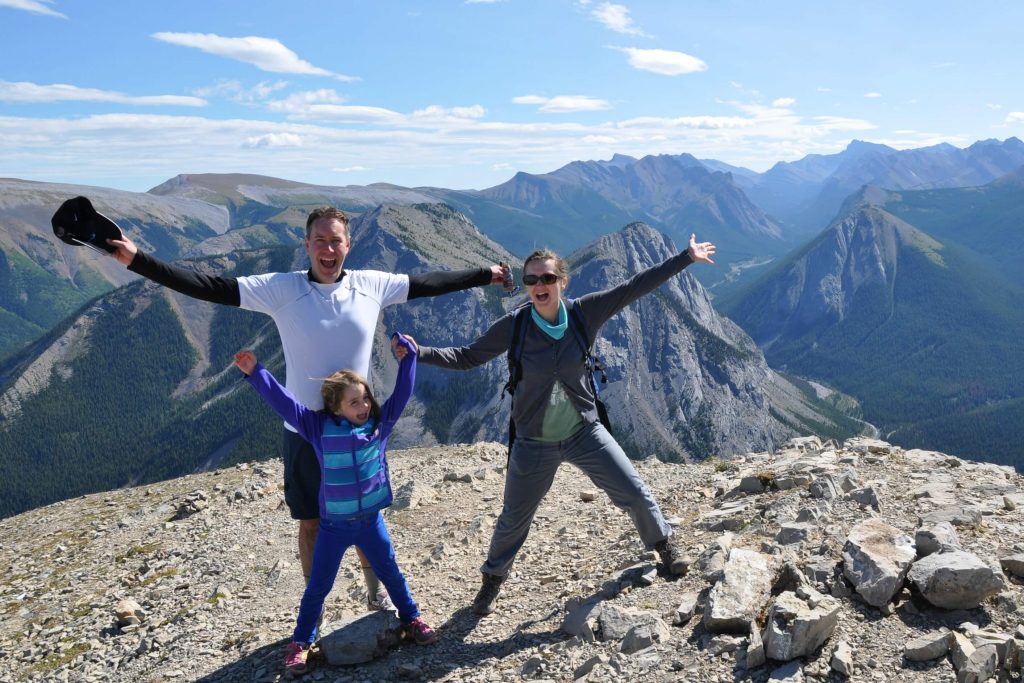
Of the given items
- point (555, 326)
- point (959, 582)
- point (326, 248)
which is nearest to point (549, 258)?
point (555, 326)

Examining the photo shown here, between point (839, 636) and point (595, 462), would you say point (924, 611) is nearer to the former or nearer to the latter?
point (839, 636)

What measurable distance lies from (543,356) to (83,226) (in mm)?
5583

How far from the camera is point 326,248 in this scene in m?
7.93

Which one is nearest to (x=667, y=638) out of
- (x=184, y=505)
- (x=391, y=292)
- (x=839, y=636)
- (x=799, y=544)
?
(x=839, y=636)

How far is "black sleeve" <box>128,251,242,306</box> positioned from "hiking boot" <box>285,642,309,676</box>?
4539 mm

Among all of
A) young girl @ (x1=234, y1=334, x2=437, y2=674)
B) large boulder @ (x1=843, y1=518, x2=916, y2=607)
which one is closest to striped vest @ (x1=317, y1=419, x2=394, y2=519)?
young girl @ (x1=234, y1=334, x2=437, y2=674)

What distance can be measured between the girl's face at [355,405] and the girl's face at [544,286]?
2.46 m

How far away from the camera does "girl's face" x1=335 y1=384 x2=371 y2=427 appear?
776 cm

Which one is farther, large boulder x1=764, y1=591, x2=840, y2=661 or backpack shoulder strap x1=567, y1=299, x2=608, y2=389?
backpack shoulder strap x1=567, y1=299, x2=608, y2=389

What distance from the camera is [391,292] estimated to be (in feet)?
29.2

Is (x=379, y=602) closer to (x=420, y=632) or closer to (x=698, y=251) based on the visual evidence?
(x=420, y=632)

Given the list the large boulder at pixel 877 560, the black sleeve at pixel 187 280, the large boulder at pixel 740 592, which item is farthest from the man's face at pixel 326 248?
the large boulder at pixel 877 560

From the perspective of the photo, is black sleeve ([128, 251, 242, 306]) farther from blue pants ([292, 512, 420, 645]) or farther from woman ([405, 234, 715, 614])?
blue pants ([292, 512, 420, 645])

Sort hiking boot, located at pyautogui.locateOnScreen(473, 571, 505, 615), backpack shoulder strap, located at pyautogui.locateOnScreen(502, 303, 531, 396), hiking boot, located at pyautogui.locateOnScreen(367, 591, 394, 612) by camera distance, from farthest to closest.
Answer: hiking boot, located at pyautogui.locateOnScreen(367, 591, 394, 612) → hiking boot, located at pyautogui.locateOnScreen(473, 571, 505, 615) → backpack shoulder strap, located at pyautogui.locateOnScreen(502, 303, 531, 396)
